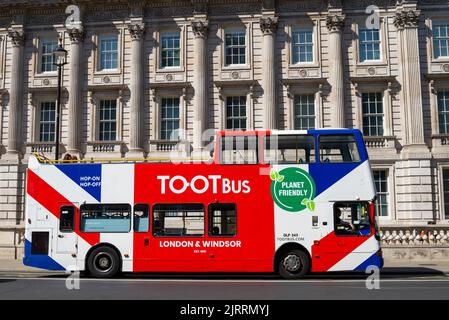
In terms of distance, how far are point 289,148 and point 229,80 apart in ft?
39.6

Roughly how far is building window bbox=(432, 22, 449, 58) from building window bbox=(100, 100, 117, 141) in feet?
58.0

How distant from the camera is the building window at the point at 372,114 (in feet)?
82.2

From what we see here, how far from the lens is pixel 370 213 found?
1416 cm

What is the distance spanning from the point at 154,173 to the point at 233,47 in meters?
13.5

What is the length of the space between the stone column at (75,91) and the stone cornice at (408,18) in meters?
17.6

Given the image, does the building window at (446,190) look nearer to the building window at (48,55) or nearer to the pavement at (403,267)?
the pavement at (403,267)

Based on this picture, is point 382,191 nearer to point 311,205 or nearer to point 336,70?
point 336,70

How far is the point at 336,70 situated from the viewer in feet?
82.2

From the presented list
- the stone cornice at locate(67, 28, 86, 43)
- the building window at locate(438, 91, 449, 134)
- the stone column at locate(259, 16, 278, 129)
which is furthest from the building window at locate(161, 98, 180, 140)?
the building window at locate(438, 91, 449, 134)

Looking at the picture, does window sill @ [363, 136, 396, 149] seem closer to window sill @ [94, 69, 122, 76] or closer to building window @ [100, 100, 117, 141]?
building window @ [100, 100, 117, 141]

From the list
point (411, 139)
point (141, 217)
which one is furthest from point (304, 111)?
point (141, 217)

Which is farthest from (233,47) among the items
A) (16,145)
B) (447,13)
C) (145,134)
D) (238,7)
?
(16,145)

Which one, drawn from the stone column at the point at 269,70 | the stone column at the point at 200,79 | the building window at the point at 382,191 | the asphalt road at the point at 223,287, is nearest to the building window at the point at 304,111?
the stone column at the point at 269,70

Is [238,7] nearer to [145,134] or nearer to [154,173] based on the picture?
[145,134]
